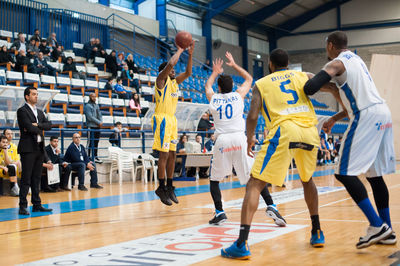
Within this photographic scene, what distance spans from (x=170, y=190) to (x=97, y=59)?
44.1ft

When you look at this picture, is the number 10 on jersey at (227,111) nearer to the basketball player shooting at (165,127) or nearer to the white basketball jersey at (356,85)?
the basketball player shooting at (165,127)

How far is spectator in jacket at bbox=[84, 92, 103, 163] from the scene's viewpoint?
44.9ft

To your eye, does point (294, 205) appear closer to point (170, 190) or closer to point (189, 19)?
point (170, 190)

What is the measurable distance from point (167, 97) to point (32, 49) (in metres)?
10.9

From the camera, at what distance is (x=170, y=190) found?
7.22 m

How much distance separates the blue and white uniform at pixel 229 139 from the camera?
5.89m

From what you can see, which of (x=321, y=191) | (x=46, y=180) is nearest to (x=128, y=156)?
(x=46, y=180)

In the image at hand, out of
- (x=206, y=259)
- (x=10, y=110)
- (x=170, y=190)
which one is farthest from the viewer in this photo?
(x=10, y=110)

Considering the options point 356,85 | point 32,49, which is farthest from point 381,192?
point 32,49

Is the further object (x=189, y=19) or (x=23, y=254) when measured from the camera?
(x=189, y=19)

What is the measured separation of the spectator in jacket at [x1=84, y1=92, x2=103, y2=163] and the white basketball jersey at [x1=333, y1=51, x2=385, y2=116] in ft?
33.1

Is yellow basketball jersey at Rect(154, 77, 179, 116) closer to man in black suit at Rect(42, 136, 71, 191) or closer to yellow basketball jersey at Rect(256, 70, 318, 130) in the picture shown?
yellow basketball jersey at Rect(256, 70, 318, 130)

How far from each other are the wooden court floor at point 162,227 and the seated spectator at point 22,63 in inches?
259

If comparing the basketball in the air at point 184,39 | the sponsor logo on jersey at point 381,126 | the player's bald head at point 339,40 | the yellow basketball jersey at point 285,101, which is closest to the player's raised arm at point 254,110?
the yellow basketball jersey at point 285,101
